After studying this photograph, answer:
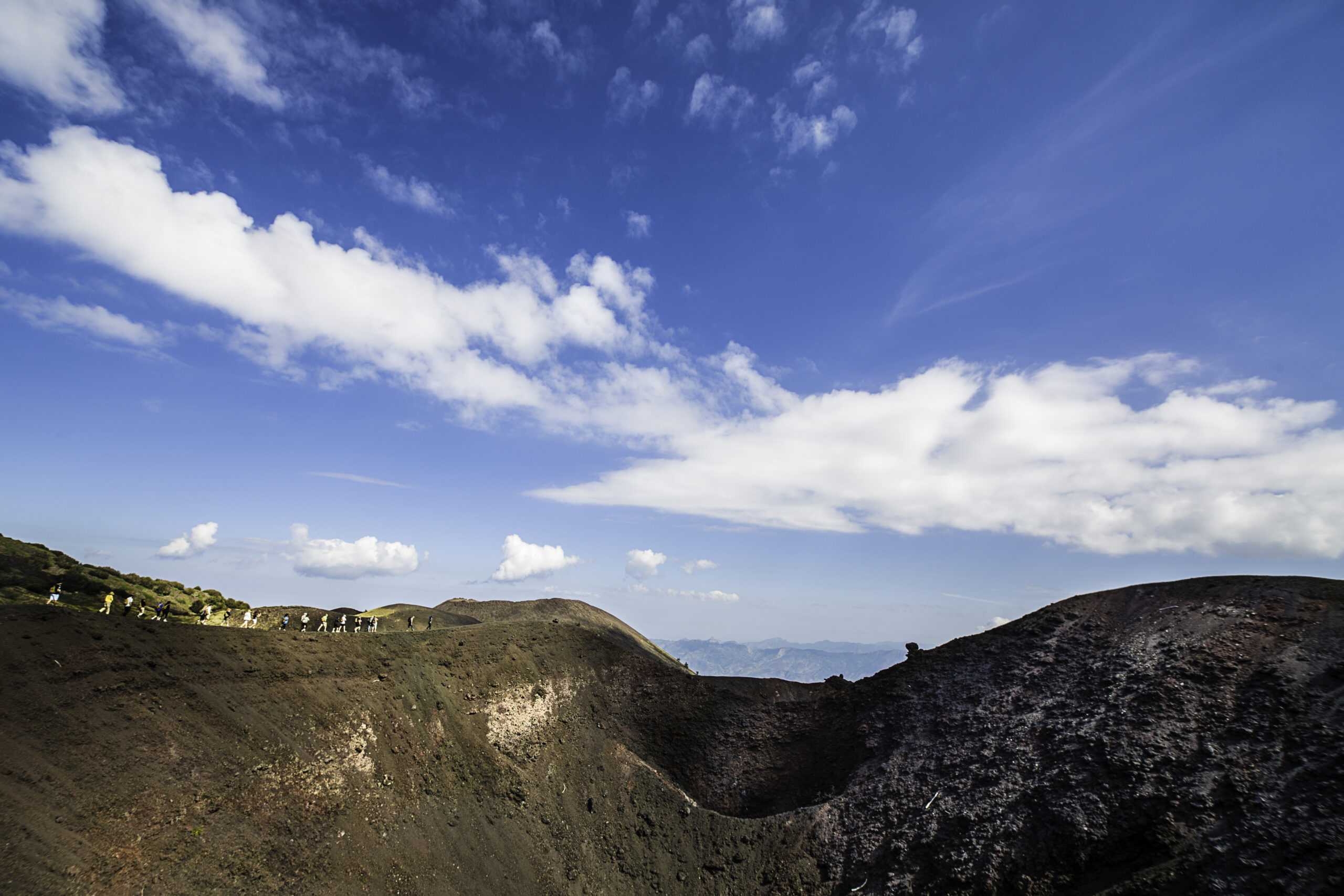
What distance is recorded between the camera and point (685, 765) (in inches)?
1118

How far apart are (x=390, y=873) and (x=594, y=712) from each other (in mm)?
13253

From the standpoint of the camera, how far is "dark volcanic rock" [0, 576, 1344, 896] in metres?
13.6

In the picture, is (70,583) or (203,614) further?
(203,614)

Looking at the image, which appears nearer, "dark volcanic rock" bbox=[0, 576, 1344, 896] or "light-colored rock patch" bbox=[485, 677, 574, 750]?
"dark volcanic rock" bbox=[0, 576, 1344, 896]

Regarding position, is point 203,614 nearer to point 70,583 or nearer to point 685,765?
point 70,583

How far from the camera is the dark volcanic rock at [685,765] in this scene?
44.7 ft

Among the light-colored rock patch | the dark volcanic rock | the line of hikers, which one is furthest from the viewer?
the light-colored rock patch

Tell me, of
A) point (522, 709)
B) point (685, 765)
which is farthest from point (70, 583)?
point (685, 765)

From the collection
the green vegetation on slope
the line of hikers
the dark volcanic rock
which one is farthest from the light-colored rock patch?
→ the green vegetation on slope

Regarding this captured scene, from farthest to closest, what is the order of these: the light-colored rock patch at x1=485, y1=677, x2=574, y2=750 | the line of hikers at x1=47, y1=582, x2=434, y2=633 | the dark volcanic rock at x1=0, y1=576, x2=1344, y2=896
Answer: the light-colored rock patch at x1=485, y1=677, x2=574, y2=750
the line of hikers at x1=47, y1=582, x2=434, y2=633
the dark volcanic rock at x1=0, y1=576, x2=1344, y2=896

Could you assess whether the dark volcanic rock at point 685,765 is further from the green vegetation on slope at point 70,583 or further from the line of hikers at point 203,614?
the green vegetation on slope at point 70,583

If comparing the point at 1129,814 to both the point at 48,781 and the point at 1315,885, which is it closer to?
the point at 1315,885

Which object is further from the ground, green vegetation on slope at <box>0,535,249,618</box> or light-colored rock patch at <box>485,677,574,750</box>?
green vegetation on slope at <box>0,535,249,618</box>

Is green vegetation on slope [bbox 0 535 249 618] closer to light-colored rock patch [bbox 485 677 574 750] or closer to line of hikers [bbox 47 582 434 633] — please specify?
line of hikers [bbox 47 582 434 633]
